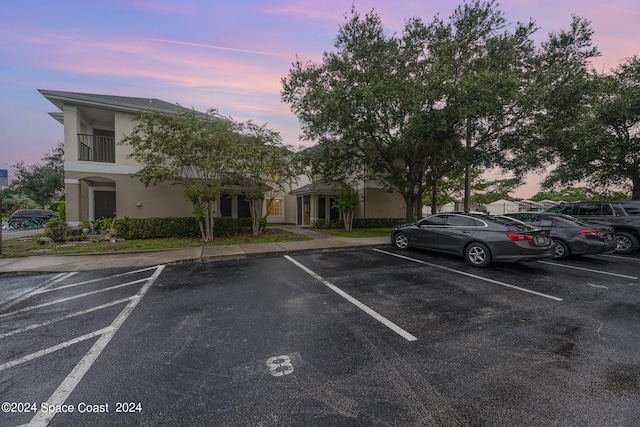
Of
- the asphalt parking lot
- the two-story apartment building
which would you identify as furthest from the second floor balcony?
the asphalt parking lot

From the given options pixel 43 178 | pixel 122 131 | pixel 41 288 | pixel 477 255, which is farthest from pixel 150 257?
pixel 43 178

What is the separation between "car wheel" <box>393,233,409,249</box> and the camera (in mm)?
9406

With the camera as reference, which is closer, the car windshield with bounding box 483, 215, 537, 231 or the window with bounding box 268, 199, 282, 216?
the car windshield with bounding box 483, 215, 537, 231

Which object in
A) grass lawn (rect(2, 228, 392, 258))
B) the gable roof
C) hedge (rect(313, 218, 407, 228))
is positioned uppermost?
the gable roof

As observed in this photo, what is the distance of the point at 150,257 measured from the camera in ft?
26.7

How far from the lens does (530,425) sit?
75.2 inches

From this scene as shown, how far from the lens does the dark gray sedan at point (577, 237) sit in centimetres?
732

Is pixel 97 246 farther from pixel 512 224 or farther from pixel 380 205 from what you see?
pixel 380 205

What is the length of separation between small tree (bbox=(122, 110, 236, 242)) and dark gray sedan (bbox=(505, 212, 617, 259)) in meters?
11.7

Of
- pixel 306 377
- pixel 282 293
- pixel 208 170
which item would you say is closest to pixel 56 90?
pixel 208 170

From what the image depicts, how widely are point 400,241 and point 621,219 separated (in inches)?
292

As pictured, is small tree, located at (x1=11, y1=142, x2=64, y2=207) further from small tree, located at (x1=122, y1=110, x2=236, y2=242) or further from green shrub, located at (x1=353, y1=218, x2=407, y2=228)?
green shrub, located at (x1=353, y1=218, x2=407, y2=228)

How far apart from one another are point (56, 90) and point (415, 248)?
1645 cm

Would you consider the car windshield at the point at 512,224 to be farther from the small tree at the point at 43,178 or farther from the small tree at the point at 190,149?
the small tree at the point at 43,178
